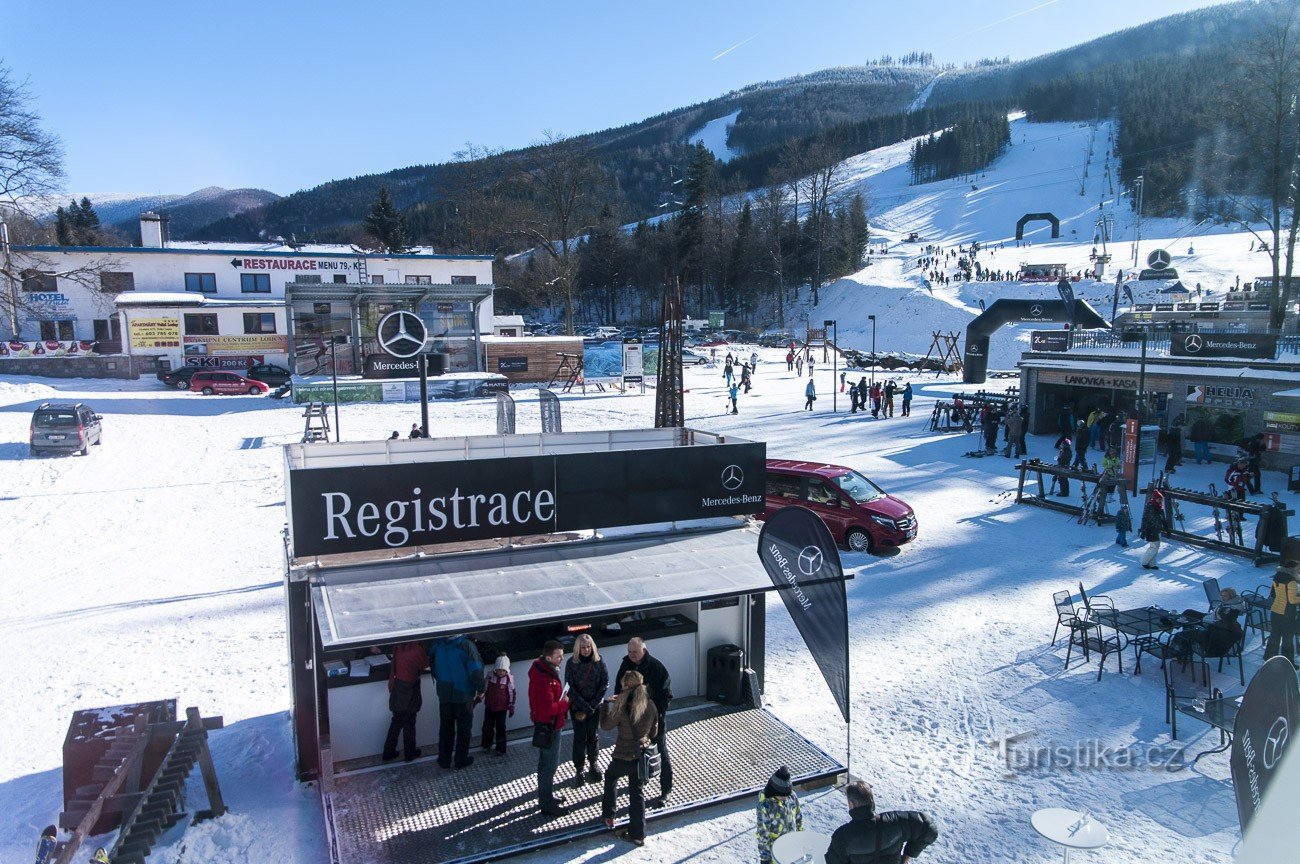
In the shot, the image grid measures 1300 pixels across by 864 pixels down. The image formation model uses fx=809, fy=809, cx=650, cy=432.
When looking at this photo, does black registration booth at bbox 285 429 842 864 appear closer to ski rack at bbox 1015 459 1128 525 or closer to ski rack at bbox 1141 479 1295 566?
ski rack at bbox 1141 479 1295 566

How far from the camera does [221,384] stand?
3547cm

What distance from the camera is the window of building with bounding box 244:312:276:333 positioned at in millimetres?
41000

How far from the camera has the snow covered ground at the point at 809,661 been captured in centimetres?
704

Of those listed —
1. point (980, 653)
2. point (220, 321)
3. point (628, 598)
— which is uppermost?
point (220, 321)

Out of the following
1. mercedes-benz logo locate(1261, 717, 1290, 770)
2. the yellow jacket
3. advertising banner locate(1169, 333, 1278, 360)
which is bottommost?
the yellow jacket

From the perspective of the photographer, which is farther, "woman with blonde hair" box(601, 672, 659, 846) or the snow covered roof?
the snow covered roof

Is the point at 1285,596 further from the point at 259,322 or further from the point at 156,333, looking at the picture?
the point at 156,333

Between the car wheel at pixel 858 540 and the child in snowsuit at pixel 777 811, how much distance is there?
9765 mm

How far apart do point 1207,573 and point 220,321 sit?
1638 inches

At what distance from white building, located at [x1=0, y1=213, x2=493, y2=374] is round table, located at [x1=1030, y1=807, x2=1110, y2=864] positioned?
31.9 m

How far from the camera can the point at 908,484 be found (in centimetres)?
2061

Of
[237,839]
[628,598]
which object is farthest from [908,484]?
[237,839]

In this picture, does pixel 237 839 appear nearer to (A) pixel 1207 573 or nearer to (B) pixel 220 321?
(A) pixel 1207 573

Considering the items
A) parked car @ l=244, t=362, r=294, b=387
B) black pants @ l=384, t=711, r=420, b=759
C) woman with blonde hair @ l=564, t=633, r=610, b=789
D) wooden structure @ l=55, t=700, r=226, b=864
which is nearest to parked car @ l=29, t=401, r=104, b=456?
parked car @ l=244, t=362, r=294, b=387
